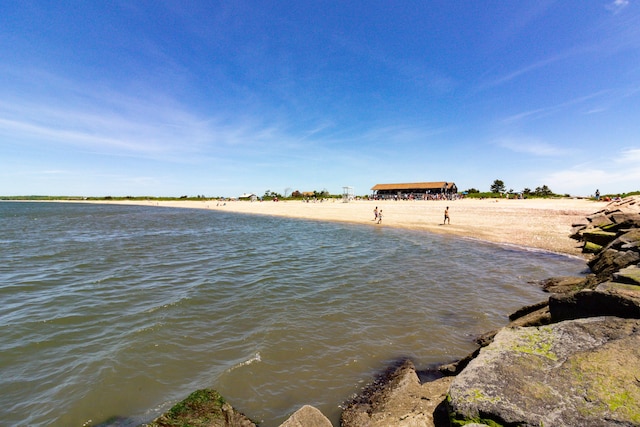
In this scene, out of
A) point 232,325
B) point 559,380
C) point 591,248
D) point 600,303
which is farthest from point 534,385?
point 591,248

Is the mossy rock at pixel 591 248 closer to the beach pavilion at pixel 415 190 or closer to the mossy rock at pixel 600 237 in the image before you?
the mossy rock at pixel 600 237

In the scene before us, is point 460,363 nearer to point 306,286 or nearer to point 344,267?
point 306,286

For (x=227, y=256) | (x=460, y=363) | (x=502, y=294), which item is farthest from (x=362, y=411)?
(x=227, y=256)

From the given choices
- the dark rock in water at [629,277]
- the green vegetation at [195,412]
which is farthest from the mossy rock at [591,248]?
the green vegetation at [195,412]

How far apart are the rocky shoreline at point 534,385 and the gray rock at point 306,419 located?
0.05 ft

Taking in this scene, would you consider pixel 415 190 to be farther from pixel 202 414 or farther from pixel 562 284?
pixel 202 414

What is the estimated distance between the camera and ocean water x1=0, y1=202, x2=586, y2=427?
574cm

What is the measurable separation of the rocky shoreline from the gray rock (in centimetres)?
1

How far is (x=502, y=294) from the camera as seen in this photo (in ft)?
38.1

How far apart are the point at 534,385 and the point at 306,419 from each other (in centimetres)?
296

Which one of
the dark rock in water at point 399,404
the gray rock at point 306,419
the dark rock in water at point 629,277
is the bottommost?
the dark rock in water at point 399,404

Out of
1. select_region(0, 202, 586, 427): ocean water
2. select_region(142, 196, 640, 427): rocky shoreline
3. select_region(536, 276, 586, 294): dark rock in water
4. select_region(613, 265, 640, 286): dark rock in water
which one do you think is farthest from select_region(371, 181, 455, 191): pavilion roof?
select_region(142, 196, 640, 427): rocky shoreline

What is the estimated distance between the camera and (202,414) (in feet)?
14.2

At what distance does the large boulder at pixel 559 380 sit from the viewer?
3018 millimetres
